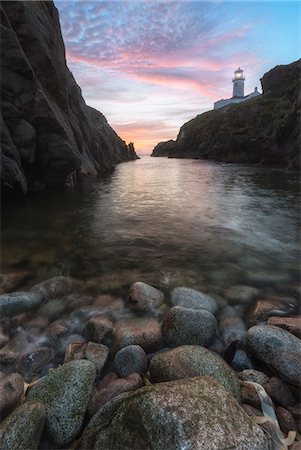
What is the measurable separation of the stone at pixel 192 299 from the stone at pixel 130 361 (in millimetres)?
1916

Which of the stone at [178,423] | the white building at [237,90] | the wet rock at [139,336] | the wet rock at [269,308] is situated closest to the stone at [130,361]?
the wet rock at [139,336]

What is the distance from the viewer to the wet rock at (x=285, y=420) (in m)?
3.71

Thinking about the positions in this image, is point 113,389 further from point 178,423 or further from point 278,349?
point 278,349

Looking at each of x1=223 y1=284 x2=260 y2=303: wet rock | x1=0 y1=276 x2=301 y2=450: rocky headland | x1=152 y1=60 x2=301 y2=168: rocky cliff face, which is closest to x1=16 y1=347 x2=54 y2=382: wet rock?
x1=0 y1=276 x2=301 y2=450: rocky headland

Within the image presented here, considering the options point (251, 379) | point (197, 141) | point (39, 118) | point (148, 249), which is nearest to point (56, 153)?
point (39, 118)

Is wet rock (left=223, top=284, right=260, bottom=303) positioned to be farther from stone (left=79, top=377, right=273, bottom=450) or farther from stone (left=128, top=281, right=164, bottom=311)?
stone (left=79, top=377, right=273, bottom=450)

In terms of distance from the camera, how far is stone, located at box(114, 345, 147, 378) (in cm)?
460

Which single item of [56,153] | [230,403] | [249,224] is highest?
[56,153]

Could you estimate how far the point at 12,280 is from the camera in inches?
310

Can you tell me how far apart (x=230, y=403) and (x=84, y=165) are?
35.8 m

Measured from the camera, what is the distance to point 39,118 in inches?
774

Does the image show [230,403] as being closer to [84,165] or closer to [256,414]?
[256,414]

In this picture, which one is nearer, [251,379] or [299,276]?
[251,379]

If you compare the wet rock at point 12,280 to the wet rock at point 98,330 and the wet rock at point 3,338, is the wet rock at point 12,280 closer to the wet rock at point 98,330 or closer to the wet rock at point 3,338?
the wet rock at point 3,338
